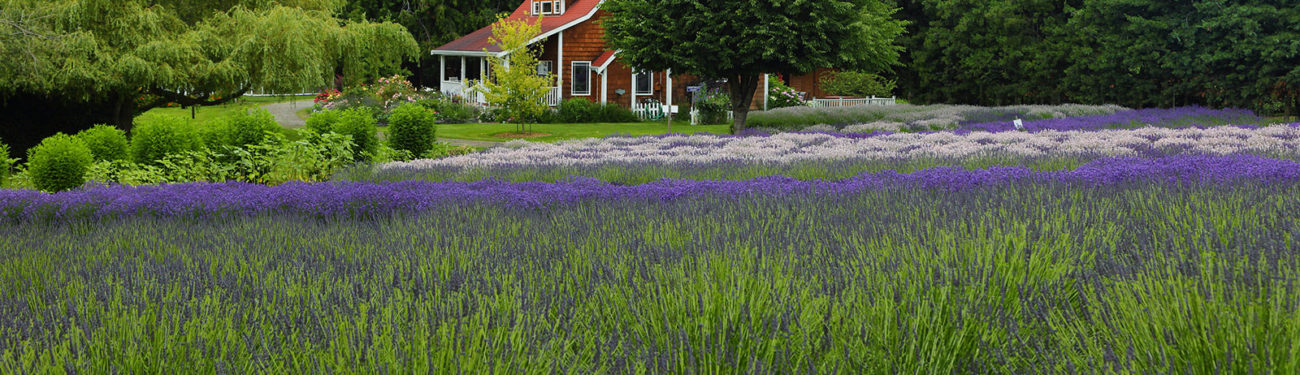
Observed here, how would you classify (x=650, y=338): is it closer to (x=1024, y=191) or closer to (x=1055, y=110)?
(x=1024, y=191)

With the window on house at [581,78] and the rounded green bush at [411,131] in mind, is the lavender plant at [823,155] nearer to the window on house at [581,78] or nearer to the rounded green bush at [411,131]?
the rounded green bush at [411,131]

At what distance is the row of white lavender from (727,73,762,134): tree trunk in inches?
300

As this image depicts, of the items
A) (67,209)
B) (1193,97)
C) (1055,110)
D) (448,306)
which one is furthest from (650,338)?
(1193,97)

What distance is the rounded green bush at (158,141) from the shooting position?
1389 centimetres

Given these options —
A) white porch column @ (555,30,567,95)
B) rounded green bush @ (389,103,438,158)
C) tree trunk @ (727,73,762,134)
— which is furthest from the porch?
rounded green bush @ (389,103,438,158)

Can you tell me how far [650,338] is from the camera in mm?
2664

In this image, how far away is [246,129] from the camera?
45.9ft

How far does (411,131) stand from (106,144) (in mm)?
4551

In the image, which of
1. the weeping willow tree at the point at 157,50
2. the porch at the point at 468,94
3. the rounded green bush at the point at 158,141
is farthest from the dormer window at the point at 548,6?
the rounded green bush at the point at 158,141

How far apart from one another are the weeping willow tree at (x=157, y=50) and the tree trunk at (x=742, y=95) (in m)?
8.94

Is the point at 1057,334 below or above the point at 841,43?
below

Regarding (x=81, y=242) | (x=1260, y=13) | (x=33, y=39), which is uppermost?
(x=1260, y=13)

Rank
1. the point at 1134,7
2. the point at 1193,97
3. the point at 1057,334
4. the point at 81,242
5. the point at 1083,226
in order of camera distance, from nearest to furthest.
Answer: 1. the point at 1057,334
2. the point at 1083,226
3. the point at 81,242
4. the point at 1134,7
5. the point at 1193,97

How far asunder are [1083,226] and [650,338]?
8.16ft
